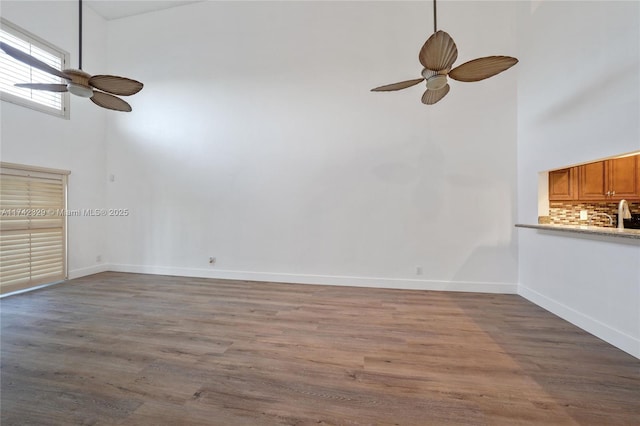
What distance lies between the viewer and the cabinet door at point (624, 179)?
3207 mm

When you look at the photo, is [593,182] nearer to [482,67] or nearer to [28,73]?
[482,67]

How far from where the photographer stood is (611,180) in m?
3.30

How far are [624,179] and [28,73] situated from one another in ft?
28.7

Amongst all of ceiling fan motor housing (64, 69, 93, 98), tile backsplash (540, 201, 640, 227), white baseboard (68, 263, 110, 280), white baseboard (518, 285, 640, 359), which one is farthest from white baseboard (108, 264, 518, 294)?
ceiling fan motor housing (64, 69, 93, 98)

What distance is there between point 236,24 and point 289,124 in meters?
2.07

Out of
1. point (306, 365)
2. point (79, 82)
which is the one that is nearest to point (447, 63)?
point (306, 365)

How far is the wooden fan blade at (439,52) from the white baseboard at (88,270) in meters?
6.13

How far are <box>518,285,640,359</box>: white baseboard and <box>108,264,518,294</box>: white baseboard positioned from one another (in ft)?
1.50

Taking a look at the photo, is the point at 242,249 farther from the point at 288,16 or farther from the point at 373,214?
the point at 288,16

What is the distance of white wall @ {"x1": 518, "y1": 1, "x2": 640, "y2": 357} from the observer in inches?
80.6

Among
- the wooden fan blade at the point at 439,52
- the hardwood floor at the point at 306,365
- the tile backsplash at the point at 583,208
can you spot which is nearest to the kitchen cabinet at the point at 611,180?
the tile backsplash at the point at 583,208

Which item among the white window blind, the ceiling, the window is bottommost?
the white window blind

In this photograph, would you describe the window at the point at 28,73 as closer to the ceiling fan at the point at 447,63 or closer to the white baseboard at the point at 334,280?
the white baseboard at the point at 334,280

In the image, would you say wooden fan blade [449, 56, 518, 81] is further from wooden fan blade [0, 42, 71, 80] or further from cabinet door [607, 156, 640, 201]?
wooden fan blade [0, 42, 71, 80]
